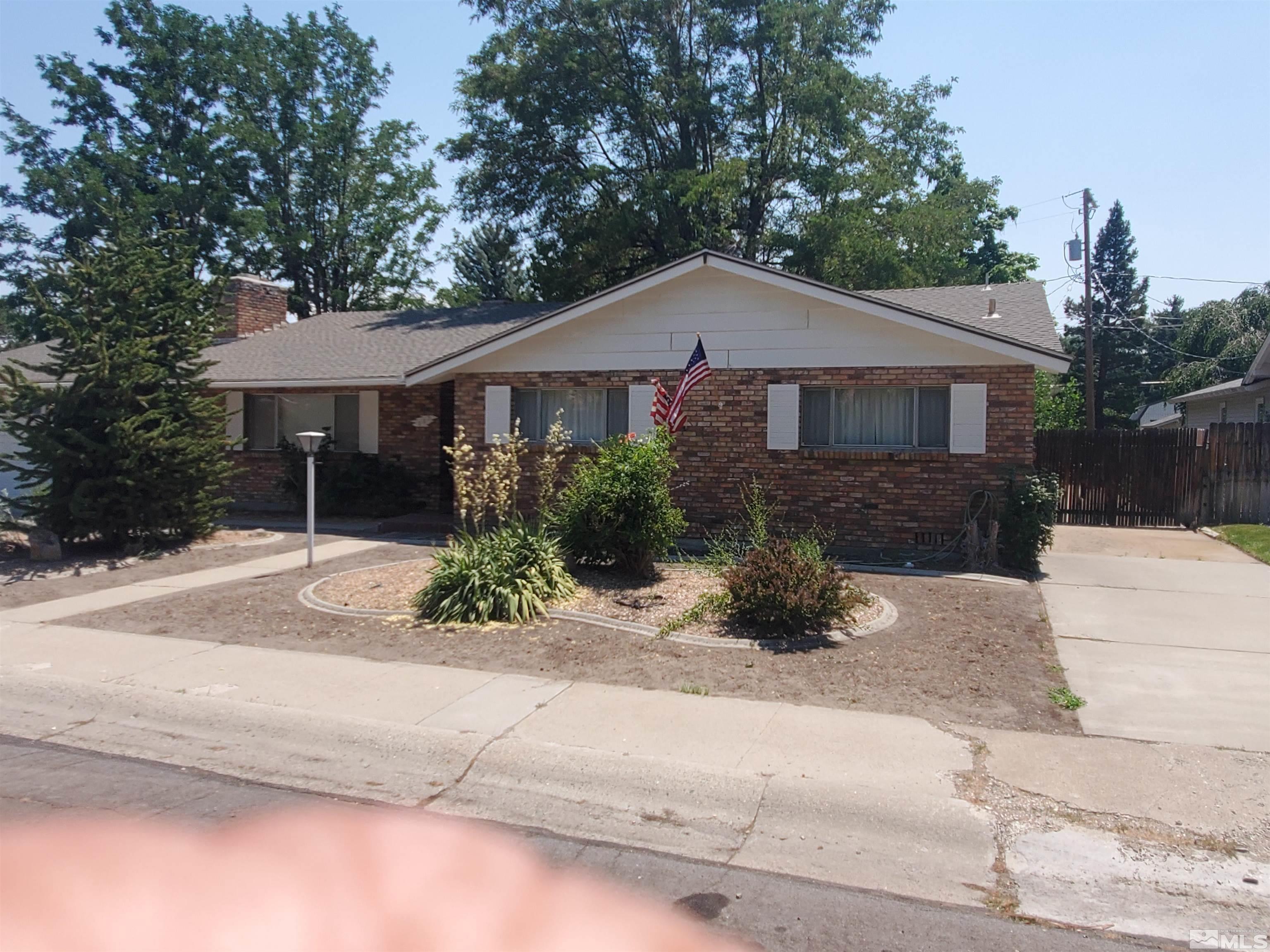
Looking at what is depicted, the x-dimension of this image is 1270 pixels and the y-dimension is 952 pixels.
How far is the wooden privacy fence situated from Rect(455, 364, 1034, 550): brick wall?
5.78m

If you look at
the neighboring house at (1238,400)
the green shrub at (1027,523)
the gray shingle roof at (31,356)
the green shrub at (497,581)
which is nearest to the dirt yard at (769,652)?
the green shrub at (497,581)

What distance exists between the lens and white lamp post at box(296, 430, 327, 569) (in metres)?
11.6

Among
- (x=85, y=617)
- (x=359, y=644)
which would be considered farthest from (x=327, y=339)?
(x=359, y=644)

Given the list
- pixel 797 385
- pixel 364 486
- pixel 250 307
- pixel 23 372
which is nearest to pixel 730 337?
pixel 797 385

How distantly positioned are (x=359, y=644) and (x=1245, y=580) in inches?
407

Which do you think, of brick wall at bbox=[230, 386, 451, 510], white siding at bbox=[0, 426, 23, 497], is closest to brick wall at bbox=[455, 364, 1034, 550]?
brick wall at bbox=[230, 386, 451, 510]

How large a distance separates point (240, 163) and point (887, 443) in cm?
2959

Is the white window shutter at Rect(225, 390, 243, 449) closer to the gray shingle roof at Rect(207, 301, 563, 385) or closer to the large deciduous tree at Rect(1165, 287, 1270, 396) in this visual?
the gray shingle roof at Rect(207, 301, 563, 385)

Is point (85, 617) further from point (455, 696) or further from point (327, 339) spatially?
point (327, 339)

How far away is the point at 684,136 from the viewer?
91.8 ft

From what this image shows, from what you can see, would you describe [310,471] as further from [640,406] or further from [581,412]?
[640,406]

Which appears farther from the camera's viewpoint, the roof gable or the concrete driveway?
the roof gable

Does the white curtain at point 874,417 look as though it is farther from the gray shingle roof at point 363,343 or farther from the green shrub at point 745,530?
the gray shingle roof at point 363,343

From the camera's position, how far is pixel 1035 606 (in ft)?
32.4
